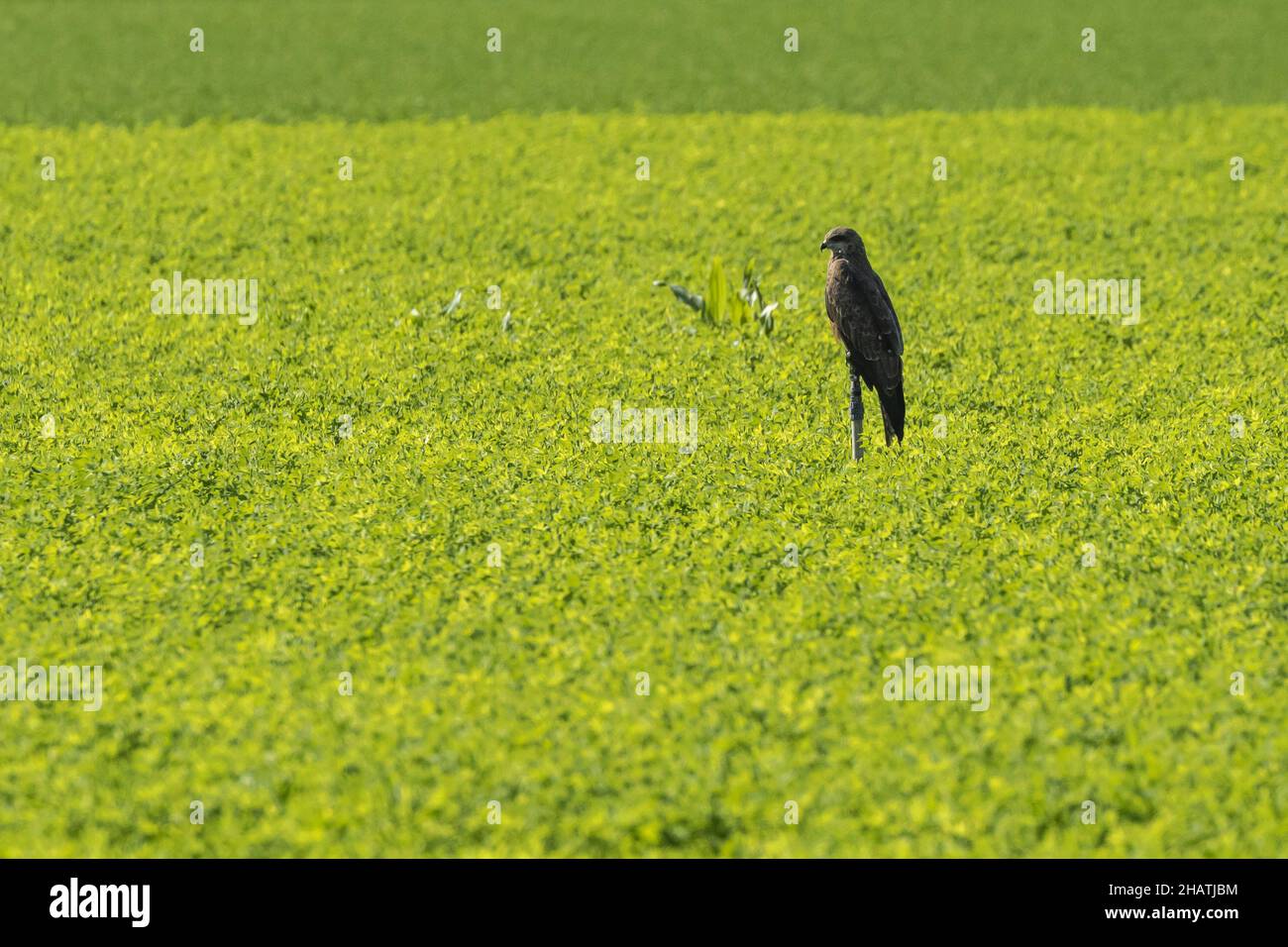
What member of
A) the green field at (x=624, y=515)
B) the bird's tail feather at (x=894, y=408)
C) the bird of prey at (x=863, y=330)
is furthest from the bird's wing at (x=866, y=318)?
the green field at (x=624, y=515)

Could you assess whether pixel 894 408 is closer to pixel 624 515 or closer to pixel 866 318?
pixel 866 318

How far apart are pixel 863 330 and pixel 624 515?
2774 millimetres

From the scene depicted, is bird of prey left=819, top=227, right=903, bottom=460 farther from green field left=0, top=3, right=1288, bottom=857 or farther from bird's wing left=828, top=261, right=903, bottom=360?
green field left=0, top=3, right=1288, bottom=857

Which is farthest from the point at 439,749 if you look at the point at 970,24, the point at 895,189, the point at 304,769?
the point at 970,24

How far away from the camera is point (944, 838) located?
25.3 ft

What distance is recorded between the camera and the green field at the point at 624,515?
8.13m

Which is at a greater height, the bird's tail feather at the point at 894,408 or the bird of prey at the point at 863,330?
the bird of prey at the point at 863,330

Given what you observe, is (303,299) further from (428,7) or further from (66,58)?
(428,7)

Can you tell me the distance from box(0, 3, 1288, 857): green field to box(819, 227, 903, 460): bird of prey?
0.71 meters

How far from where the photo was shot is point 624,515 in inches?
475

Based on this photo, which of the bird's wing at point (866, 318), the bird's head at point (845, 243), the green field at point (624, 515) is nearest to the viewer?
the green field at point (624, 515)

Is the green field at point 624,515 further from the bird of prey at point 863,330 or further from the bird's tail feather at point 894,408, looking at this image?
the bird of prey at point 863,330

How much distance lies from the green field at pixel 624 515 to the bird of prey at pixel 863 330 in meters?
0.71

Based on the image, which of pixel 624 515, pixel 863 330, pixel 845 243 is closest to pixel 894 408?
pixel 863 330
